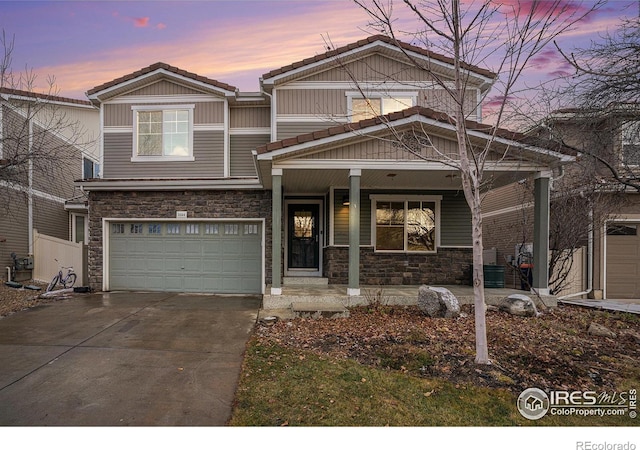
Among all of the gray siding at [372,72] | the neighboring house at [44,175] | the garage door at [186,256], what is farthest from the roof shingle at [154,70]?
the garage door at [186,256]

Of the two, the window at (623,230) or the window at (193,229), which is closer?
the window at (623,230)

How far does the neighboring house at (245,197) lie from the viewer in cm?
966

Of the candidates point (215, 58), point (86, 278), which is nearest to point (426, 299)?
point (215, 58)

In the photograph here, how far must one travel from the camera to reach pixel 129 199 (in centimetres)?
991

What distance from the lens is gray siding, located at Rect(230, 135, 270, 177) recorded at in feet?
34.4

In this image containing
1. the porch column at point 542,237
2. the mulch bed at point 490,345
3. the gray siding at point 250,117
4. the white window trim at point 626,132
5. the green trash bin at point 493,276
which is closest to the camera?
the mulch bed at point 490,345

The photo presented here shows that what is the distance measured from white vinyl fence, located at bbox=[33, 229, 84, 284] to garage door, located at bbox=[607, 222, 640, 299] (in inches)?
658

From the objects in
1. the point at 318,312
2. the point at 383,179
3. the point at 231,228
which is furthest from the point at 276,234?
the point at 383,179

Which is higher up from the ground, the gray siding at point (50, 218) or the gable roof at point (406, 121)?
the gable roof at point (406, 121)

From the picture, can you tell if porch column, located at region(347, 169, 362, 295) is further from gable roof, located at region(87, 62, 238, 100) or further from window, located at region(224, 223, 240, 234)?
gable roof, located at region(87, 62, 238, 100)

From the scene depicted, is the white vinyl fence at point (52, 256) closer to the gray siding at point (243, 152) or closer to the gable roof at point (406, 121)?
the gray siding at point (243, 152)

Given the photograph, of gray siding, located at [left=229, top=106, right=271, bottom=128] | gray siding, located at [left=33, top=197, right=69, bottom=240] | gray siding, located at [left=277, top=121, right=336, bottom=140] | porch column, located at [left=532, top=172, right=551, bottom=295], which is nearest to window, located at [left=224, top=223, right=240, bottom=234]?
gray siding, located at [left=277, top=121, right=336, bottom=140]

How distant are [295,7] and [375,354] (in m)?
7.04

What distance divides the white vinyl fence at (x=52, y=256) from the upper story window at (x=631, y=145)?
585 inches
